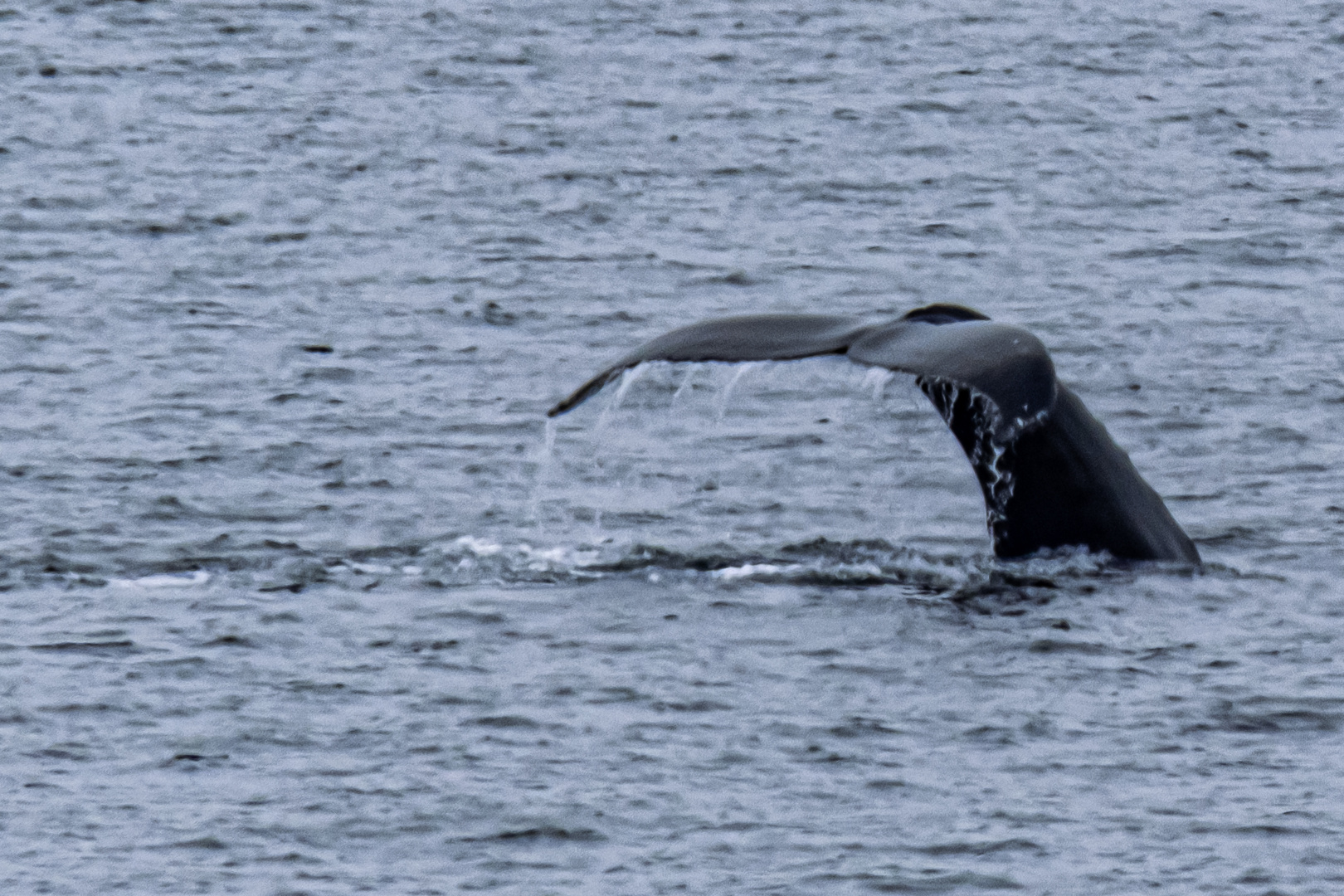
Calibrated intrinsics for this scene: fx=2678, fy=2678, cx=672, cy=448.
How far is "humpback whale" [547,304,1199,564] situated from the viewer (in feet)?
40.7

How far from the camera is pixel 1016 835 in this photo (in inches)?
436

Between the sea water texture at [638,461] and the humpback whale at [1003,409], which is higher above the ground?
the humpback whale at [1003,409]

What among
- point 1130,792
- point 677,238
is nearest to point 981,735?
point 1130,792

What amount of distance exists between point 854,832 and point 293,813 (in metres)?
2.37

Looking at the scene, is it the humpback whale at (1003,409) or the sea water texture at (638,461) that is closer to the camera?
the sea water texture at (638,461)

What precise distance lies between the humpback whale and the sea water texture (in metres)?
0.24

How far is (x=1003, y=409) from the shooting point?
12.4m

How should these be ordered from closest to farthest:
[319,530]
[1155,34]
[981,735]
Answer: [981,735] < [319,530] < [1155,34]

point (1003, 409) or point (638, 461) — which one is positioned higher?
point (1003, 409)

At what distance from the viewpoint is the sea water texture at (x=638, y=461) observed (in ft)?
37.2

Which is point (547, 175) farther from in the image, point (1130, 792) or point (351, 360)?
point (1130, 792)

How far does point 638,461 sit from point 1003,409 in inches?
212

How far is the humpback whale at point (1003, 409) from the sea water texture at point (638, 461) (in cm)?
24

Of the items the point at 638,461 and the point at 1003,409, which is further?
the point at 638,461
